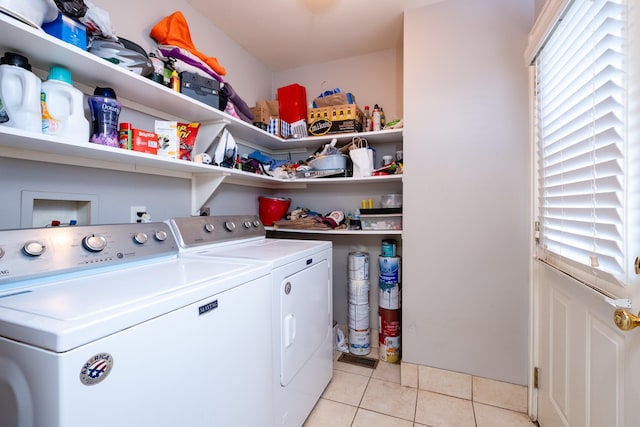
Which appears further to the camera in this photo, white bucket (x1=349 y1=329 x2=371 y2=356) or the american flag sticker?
white bucket (x1=349 y1=329 x2=371 y2=356)

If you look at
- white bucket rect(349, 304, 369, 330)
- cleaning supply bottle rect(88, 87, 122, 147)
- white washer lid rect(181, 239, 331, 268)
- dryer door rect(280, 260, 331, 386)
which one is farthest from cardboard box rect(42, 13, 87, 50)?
white bucket rect(349, 304, 369, 330)

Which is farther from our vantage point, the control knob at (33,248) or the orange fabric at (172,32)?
the orange fabric at (172,32)

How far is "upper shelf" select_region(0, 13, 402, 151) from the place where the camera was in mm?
911

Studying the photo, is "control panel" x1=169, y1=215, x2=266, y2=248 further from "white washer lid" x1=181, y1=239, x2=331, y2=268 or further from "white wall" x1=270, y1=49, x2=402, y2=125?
"white wall" x1=270, y1=49, x2=402, y2=125

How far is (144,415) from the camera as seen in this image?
69cm

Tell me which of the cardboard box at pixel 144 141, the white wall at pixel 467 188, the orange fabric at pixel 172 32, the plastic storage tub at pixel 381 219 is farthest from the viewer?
the plastic storage tub at pixel 381 219

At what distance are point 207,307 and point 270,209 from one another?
1.60 m

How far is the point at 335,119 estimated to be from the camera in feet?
7.53

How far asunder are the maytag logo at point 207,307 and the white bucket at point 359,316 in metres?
1.61

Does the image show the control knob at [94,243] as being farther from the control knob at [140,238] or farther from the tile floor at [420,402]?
the tile floor at [420,402]

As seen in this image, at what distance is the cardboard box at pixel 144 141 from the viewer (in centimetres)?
127

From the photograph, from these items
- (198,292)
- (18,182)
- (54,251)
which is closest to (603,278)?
(198,292)

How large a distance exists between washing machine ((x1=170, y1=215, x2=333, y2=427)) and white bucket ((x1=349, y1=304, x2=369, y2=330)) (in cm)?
47

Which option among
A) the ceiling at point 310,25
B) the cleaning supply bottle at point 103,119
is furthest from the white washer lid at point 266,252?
the ceiling at point 310,25
